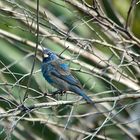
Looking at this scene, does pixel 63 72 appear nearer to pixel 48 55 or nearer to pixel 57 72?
pixel 57 72

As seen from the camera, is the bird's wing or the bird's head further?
the bird's head

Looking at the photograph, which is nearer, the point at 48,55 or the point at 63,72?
the point at 63,72

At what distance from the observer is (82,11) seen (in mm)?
5863

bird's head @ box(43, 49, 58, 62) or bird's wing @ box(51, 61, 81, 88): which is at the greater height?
bird's head @ box(43, 49, 58, 62)

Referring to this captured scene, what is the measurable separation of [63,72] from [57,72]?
0.10 m

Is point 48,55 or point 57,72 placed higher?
point 48,55

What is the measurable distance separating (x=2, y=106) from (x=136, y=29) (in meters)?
1.87

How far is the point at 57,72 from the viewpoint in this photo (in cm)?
634

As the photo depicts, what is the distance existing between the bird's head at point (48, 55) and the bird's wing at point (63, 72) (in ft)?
0.21

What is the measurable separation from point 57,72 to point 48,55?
0.20 meters

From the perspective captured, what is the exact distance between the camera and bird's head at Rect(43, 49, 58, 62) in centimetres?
635

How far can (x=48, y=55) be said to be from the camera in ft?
20.9

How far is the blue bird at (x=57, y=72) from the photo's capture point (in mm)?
6152

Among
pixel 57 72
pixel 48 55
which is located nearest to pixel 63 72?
pixel 57 72
